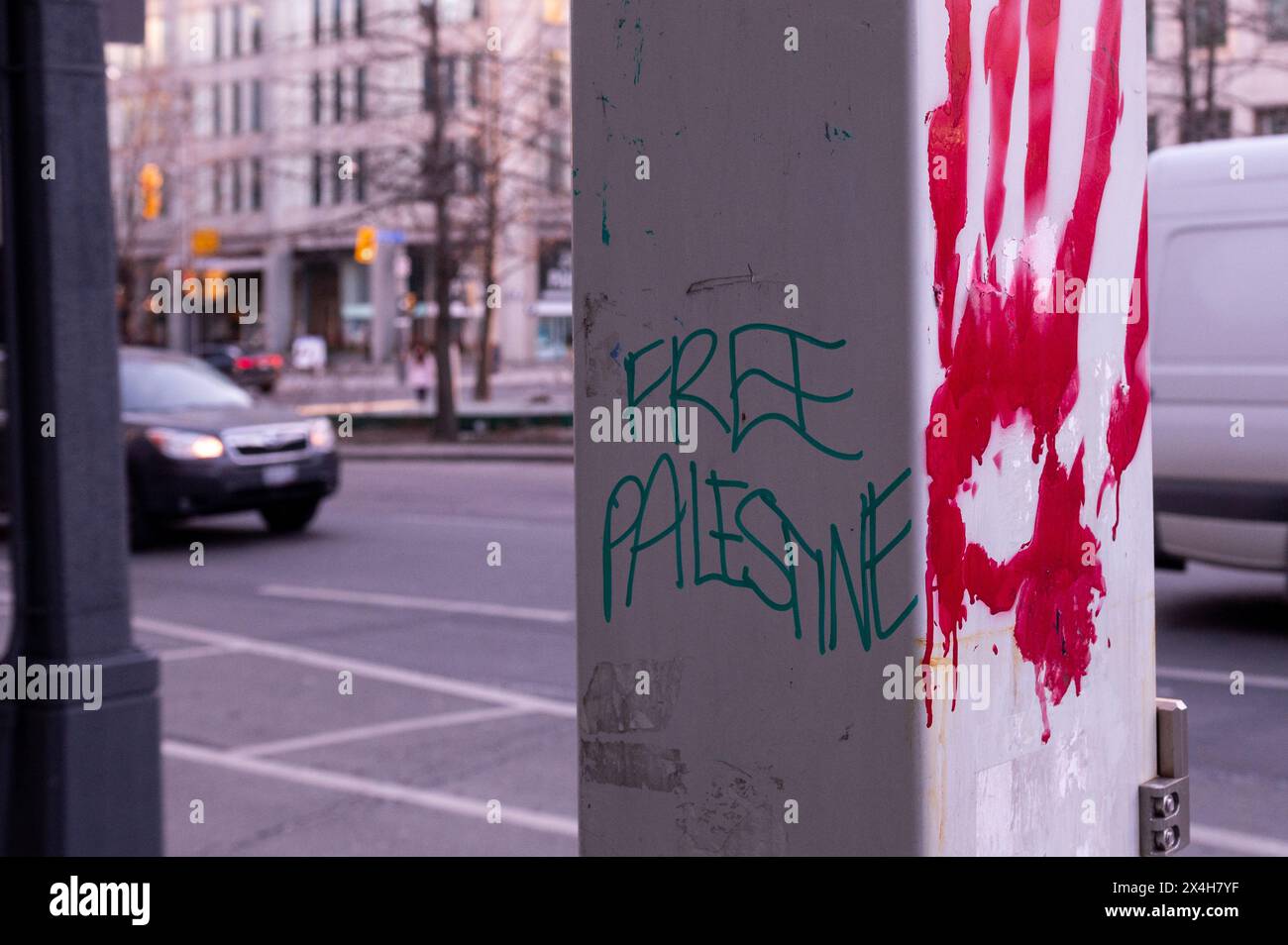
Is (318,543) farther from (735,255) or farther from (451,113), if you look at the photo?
(451,113)

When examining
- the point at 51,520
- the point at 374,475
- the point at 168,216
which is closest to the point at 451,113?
the point at 374,475

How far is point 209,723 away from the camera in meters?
7.39

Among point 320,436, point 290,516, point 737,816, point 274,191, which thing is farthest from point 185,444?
point 274,191

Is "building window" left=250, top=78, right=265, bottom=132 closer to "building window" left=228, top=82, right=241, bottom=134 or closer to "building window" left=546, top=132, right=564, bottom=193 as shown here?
"building window" left=228, top=82, right=241, bottom=134

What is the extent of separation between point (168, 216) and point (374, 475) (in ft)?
180

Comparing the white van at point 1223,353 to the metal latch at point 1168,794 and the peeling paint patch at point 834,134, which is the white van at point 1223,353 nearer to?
the metal latch at point 1168,794

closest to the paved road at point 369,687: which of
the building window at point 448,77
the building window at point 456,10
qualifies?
the building window at point 448,77

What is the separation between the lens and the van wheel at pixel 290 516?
14.7m

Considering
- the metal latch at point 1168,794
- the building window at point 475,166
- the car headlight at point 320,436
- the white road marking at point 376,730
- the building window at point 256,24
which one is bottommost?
the white road marking at point 376,730

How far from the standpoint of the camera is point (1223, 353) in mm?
8898

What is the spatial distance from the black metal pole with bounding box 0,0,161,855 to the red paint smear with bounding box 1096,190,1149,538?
2.59 m

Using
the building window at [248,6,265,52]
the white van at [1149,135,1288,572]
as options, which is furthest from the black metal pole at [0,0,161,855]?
the building window at [248,6,265,52]

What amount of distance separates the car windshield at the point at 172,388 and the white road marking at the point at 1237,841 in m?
10.9
